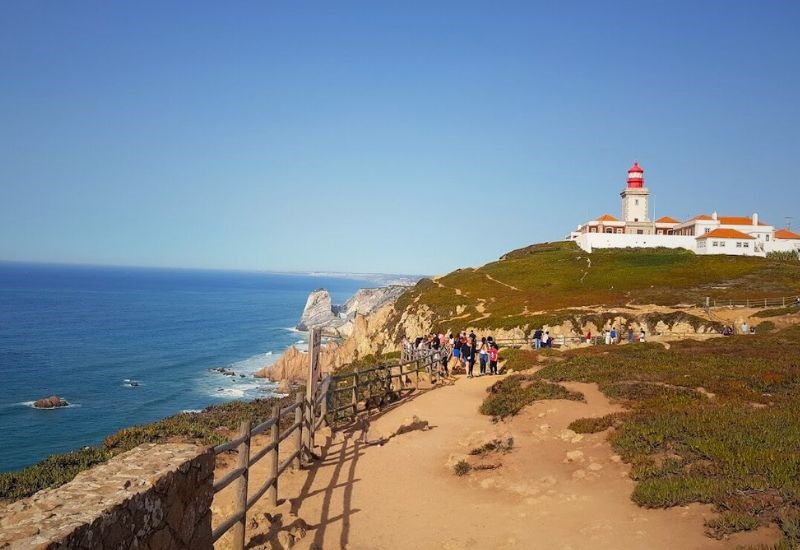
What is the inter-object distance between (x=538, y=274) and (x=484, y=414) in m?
59.0

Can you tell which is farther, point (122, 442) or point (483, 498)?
point (122, 442)

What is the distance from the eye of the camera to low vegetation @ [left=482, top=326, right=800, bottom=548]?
794 cm

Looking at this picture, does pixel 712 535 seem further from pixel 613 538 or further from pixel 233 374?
pixel 233 374

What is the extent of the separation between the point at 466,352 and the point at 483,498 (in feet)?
53.6

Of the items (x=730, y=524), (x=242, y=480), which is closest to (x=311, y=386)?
(x=242, y=480)

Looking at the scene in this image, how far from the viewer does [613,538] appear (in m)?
7.85

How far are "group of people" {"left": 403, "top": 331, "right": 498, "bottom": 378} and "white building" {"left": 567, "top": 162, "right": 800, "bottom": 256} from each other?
2565 inches

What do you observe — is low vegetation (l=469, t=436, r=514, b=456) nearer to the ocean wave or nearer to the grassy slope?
the grassy slope

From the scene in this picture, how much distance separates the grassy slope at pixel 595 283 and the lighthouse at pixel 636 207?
9.67 m

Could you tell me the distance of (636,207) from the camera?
9181 cm

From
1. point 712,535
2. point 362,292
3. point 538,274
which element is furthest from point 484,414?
point 362,292

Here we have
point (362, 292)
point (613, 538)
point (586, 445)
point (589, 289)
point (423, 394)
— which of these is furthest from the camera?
point (362, 292)

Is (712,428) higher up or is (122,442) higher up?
(712,428)

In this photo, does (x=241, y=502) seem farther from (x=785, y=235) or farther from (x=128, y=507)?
(x=785, y=235)
